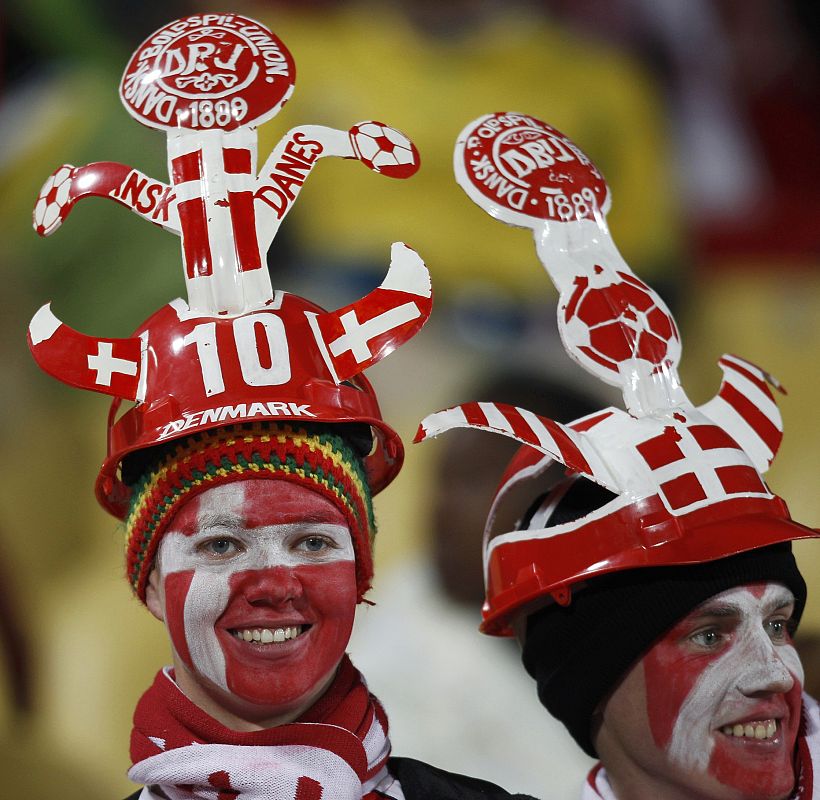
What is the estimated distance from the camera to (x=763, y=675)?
6.38 ft

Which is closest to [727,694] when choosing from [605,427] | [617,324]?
[605,427]

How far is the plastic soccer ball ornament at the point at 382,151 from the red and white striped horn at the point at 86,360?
451mm

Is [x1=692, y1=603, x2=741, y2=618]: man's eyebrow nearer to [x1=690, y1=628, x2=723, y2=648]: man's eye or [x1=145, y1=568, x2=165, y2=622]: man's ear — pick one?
[x1=690, y1=628, x2=723, y2=648]: man's eye

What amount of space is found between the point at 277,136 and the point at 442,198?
1.69ft

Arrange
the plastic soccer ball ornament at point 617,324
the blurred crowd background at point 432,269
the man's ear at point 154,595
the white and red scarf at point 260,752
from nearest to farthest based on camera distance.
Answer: the white and red scarf at point 260,752, the man's ear at point 154,595, the plastic soccer ball ornament at point 617,324, the blurred crowd background at point 432,269

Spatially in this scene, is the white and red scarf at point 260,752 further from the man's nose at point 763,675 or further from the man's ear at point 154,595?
the man's nose at point 763,675

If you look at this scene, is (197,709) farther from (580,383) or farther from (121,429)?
(580,383)

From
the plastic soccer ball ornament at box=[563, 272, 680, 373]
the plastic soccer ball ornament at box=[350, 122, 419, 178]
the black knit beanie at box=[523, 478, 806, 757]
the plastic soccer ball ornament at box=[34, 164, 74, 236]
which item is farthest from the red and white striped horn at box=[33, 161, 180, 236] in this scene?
the black knit beanie at box=[523, 478, 806, 757]

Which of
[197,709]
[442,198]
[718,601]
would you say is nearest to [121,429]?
[197,709]

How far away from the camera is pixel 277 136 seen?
3969mm

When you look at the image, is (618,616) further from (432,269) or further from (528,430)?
(432,269)

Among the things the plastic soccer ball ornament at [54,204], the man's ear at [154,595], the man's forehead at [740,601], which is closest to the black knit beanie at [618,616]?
the man's forehead at [740,601]

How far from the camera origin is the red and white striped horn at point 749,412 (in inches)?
85.9

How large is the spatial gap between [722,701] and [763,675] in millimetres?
69
